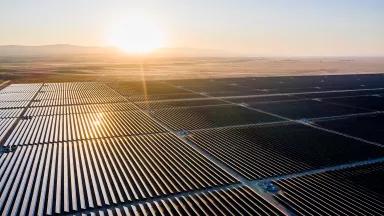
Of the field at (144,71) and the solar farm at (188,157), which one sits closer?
the solar farm at (188,157)

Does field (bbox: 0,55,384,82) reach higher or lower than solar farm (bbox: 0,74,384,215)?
lower

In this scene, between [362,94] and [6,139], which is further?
[362,94]

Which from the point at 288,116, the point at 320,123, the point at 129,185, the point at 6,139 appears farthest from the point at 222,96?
the point at 129,185

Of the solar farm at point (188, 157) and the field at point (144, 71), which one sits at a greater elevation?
the solar farm at point (188, 157)

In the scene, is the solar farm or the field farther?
the field

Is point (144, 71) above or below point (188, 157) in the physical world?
below

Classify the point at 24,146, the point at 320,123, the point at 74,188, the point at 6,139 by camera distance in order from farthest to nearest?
the point at 320,123 < the point at 6,139 < the point at 24,146 < the point at 74,188

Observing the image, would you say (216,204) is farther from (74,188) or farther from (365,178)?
(365,178)

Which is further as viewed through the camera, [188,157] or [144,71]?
[144,71]
